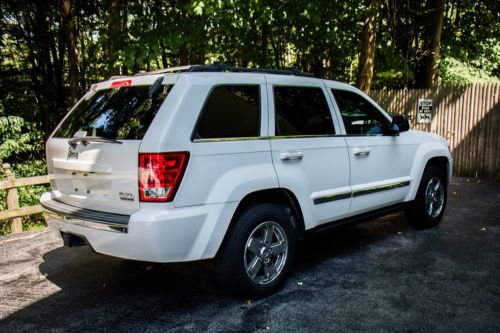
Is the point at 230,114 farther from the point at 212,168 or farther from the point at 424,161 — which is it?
the point at 424,161

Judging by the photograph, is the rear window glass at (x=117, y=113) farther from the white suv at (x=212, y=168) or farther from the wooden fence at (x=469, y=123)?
the wooden fence at (x=469, y=123)

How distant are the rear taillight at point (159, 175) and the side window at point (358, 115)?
2.19 m

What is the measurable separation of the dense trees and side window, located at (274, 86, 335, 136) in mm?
3795

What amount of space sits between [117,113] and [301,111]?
5.65ft

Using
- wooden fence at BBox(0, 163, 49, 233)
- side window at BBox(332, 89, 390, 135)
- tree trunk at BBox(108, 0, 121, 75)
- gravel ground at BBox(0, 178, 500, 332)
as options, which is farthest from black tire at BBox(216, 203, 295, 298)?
tree trunk at BBox(108, 0, 121, 75)

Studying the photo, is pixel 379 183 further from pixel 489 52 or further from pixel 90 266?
pixel 489 52

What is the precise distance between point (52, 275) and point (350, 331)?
316cm

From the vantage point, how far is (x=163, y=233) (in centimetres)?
333

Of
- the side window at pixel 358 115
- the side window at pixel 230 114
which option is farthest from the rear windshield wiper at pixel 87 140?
the side window at pixel 358 115

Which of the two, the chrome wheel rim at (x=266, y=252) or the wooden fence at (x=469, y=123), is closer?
the chrome wheel rim at (x=266, y=252)

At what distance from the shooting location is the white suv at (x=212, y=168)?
3406mm

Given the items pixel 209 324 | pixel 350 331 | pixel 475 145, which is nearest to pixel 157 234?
pixel 209 324

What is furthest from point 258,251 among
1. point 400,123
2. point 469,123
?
point 469,123

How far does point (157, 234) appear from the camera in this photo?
3.32 metres
